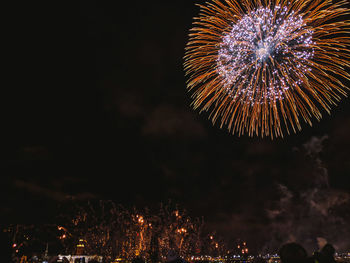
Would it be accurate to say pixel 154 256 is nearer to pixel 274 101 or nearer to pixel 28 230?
pixel 274 101

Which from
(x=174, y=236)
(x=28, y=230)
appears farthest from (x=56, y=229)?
(x=174, y=236)

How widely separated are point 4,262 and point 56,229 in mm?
45542

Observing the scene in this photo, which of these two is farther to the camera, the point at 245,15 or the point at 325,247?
the point at 245,15

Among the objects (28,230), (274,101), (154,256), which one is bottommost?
(154,256)

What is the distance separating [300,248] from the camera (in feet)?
16.6

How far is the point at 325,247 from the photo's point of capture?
6105 millimetres

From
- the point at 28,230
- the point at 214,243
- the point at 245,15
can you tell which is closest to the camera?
the point at 245,15

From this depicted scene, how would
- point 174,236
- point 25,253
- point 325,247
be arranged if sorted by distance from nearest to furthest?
point 325,247 < point 25,253 < point 174,236

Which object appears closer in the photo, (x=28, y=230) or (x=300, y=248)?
(x=300, y=248)

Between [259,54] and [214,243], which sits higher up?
[259,54]

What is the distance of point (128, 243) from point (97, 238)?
37.4 feet

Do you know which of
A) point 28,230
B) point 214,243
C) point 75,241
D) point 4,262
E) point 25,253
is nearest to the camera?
point 4,262

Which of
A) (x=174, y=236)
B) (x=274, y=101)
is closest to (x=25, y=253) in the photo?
(x=274, y=101)

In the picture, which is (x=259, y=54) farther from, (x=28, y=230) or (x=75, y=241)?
(x=75, y=241)
